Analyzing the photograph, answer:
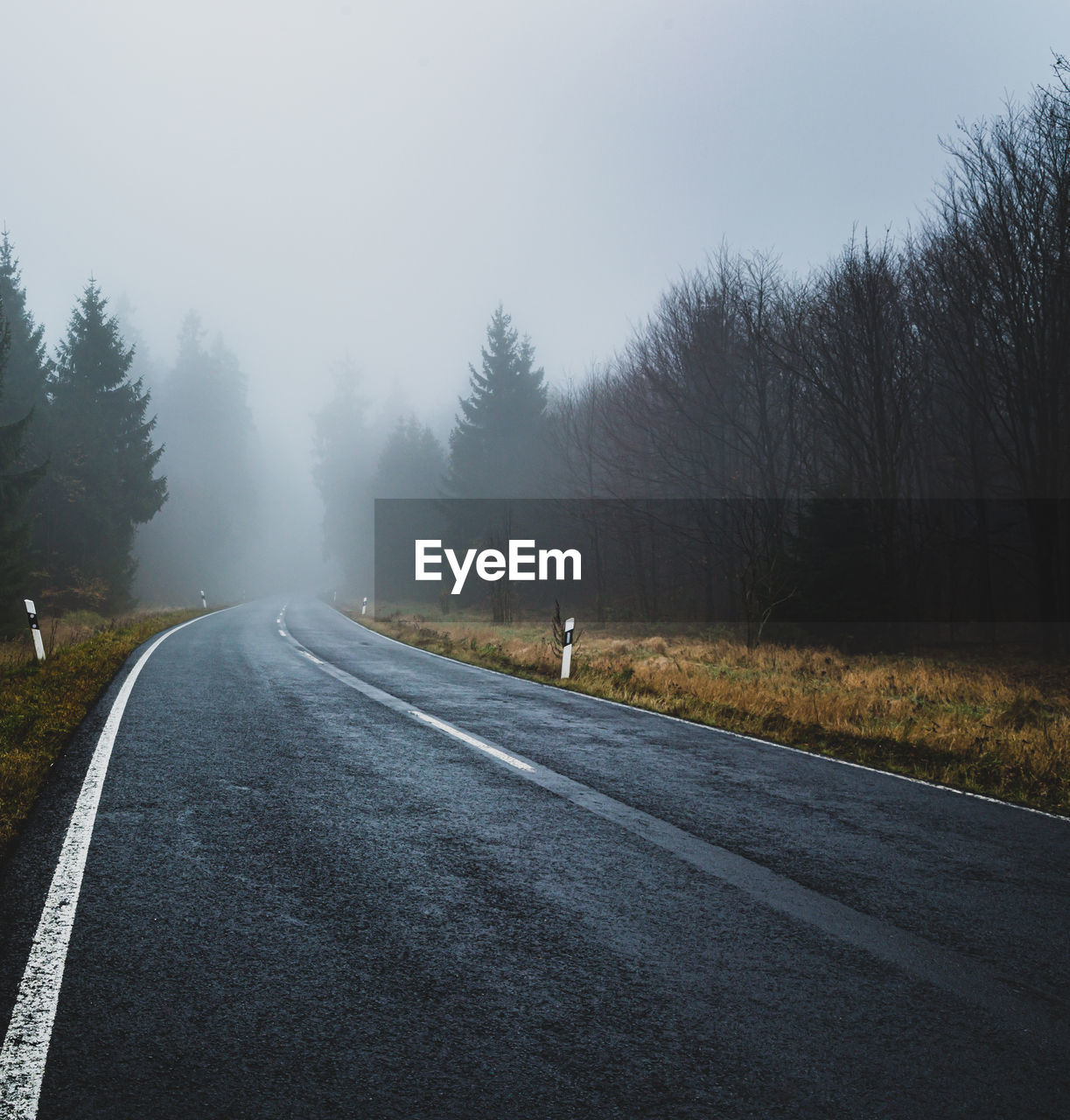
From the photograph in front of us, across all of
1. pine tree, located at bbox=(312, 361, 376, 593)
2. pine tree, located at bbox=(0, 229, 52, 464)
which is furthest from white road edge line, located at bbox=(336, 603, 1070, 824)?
pine tree, located at bbox=(312, 361, 376, 593)

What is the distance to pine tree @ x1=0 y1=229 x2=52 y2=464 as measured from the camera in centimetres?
2861

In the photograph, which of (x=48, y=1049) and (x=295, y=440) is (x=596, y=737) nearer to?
(x=48, y=1049)

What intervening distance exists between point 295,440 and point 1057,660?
12444 cm

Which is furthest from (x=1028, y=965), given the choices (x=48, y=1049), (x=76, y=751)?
(x=76, y=751)

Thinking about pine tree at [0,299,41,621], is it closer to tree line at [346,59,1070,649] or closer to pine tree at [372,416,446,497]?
tree line at [346,59,1070,649]

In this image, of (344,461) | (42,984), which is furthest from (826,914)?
(344,461)

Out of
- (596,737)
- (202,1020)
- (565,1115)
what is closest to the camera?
(565,1115)

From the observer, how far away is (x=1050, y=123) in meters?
16.7

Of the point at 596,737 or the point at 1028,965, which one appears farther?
the point at 596,737

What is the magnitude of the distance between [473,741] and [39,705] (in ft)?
17.3

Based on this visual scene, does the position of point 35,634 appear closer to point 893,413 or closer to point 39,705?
point 39,705

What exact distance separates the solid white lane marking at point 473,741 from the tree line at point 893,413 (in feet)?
42.7

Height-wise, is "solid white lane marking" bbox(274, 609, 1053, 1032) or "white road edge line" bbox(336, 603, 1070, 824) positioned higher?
"solid white lane marking" bbox(274, 609, 1053, 1032)

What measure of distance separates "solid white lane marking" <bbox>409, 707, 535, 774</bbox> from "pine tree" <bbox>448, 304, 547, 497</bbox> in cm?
3598
